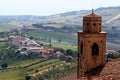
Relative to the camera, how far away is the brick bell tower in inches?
1533

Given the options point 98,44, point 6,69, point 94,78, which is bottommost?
point 6,69

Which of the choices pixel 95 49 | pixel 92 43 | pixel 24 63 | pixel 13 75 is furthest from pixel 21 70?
pixel 92 43

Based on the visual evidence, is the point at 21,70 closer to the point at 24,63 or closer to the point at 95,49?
the point at 24,63

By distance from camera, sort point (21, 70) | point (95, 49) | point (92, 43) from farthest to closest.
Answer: point (21, 70) → point (95, 49) → point (92, 43)

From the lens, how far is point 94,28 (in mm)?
38969

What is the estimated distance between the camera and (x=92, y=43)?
129ft

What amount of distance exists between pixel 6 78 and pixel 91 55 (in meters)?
94.5

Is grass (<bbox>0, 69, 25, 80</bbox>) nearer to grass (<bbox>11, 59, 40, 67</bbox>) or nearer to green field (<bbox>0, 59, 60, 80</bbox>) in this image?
green field (<bbox>0, 59, 60, 80</bbox>)

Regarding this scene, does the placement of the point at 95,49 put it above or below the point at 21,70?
above

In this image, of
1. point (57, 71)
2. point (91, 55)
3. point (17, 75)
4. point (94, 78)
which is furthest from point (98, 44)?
point (17, 75)

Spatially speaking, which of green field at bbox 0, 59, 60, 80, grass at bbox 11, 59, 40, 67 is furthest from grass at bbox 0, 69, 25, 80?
grass at bbox 11, 59, 40, 67

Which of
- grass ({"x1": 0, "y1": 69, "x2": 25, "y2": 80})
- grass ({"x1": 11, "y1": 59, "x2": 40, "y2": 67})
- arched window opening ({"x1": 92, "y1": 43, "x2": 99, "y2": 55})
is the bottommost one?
grass ({"x1": 11, "y1": 59, "x2": 40, "y2": 67})

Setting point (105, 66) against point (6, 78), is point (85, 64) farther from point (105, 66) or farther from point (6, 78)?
point (6, 78)

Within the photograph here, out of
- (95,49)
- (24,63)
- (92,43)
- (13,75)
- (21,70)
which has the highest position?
(92,43)
